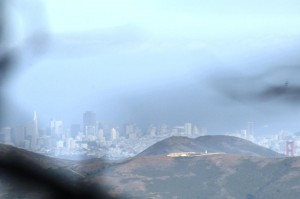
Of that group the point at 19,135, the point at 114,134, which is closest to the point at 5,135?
the point at 19,135

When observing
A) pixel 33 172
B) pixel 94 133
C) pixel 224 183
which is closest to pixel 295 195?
pixel 224 183

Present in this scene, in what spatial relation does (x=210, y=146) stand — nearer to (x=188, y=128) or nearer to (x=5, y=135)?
(x=188, y=128)

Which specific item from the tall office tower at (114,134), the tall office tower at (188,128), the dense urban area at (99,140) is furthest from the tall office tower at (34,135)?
the tall office tower at (188,128)

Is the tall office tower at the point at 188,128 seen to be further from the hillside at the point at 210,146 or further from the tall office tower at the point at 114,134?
the tall office tower at the point at 114,134

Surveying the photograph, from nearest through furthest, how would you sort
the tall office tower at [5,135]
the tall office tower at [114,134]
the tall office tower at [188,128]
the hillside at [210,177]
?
the tall office tower at [5,135]
the hillside at [210,177]
the tall office tower at [114,134]
the tall office tower at [188,128]

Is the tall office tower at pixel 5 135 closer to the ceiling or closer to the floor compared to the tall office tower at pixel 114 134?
closer to the floor

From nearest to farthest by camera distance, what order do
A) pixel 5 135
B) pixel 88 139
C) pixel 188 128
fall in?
pixel 5 135 → pixel 88 139 → pixel 188 128

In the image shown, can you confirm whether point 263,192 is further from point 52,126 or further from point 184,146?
point 184,146

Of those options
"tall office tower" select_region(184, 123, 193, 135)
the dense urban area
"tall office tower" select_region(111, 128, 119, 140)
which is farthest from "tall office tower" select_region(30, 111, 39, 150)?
"tall office tower" select_region(184, 123, 193, 135)

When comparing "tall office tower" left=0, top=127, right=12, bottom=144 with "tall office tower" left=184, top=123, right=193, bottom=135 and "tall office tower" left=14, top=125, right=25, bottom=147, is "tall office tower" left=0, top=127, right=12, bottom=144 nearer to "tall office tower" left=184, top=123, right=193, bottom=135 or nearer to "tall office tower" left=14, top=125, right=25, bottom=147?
"tall office tower" left=14, top=125, right=25, bottom=147
